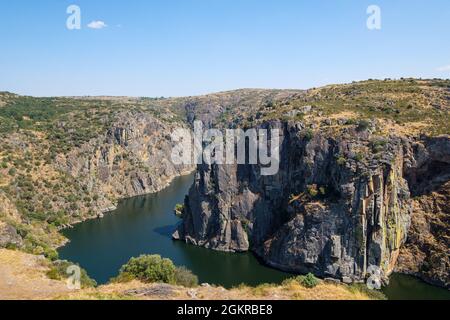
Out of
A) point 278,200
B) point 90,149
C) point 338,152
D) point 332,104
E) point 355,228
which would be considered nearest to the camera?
point 355,228

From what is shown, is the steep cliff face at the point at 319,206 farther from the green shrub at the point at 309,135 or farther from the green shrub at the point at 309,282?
the green shrub at the point at 309,282

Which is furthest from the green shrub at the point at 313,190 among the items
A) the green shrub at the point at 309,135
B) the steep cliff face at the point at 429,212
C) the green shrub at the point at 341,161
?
the steep cliff face at the point at 429,212

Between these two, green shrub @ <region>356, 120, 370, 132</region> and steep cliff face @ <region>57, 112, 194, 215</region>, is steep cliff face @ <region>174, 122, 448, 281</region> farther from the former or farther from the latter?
steep cliff face @ <region>57, 112, 194, 215</region>

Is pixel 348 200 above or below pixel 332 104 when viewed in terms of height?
below

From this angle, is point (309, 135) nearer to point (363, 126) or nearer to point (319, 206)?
point (363, 126)

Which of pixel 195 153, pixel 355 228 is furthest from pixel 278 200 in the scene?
pixel 195 153

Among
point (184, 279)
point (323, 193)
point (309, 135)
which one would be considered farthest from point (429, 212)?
point (184, 279)

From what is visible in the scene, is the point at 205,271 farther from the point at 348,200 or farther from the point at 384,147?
the point at 384,147

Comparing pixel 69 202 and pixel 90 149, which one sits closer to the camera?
pixel 69 202
